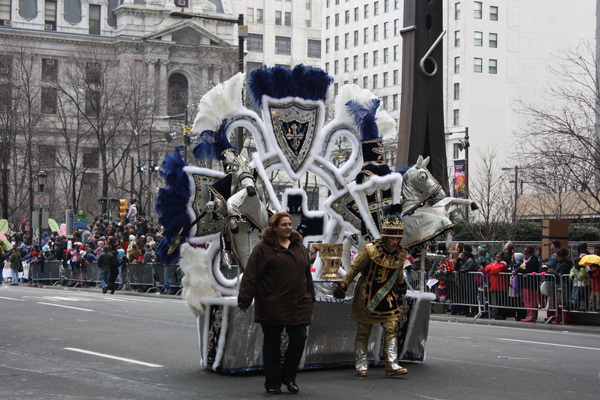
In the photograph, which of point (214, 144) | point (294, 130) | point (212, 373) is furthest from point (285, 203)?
point (212, 373)

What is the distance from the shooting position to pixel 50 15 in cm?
9938

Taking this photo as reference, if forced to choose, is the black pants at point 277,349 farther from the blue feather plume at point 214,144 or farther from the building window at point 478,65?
the building window at point 478,65

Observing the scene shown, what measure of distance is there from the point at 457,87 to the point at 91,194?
32.3m

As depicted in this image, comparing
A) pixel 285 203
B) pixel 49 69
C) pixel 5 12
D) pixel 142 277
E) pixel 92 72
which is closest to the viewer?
pixel 285 203

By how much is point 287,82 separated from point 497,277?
434 inches

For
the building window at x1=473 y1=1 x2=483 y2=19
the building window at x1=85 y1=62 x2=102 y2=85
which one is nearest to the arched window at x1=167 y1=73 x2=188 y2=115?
the building window at x1=85 y1=62 x2=102 y2=85

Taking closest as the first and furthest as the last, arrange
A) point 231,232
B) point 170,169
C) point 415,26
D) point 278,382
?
point 278,382 < point 231,232 < point 170,169 < point 415,26

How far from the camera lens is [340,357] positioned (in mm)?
12398

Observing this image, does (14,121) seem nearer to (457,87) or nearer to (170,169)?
(457,87)

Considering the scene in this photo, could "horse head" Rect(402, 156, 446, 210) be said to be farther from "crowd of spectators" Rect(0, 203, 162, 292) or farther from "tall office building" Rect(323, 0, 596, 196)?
"tall office building" Rect(323, 0, 596, 196)

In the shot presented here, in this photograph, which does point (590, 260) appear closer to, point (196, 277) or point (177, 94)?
point (196, 277)

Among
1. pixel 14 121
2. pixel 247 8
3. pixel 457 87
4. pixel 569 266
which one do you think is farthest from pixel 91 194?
pixel 569 266

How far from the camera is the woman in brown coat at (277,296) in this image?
10289 mm

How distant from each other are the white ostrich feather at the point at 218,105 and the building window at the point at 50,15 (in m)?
89.2
